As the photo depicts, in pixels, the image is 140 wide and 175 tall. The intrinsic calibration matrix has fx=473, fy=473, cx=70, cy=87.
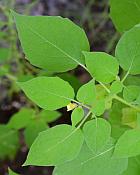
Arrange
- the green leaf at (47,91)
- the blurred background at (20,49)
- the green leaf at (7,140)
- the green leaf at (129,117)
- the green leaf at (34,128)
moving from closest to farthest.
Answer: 1. the green leaf at (47,91)
2. the green leaf at (129,117)
3. the green leaf at (34,128)
4. the green leaf at (7,140)
5. the blurred background at (20,49)

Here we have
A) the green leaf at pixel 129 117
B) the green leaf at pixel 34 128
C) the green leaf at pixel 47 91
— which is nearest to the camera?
the green leaf at pixel 47 91

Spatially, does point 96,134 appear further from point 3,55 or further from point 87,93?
point 3,55

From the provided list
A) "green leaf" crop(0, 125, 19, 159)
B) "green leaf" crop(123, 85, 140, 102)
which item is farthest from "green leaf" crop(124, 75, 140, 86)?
"green leaf" crop(0, 125, 19, 159)

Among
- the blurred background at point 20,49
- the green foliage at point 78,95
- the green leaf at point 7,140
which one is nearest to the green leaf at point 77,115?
the green foliage at point 78,95

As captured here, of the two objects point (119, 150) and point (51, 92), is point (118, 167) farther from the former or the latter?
point (51, 92)

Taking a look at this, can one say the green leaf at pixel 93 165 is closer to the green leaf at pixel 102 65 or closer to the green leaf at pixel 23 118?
the green leaf at pixel 102 65

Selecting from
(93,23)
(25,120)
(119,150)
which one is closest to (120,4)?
(119,150)
